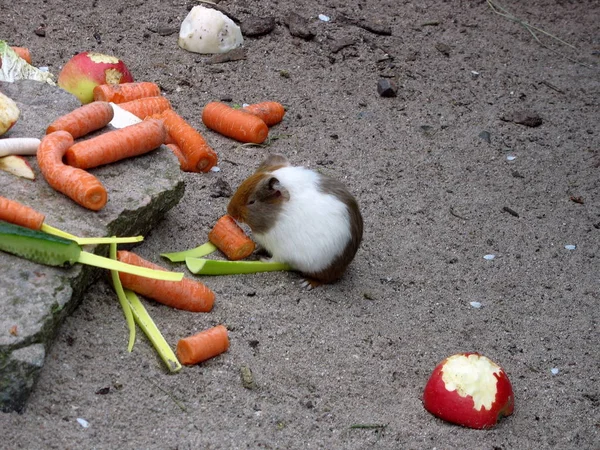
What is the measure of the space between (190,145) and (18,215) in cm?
173

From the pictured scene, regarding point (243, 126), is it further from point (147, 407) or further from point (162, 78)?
point (147, 407)

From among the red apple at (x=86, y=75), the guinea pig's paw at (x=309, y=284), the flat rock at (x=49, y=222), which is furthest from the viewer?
the red apple at (x=86, y=75)

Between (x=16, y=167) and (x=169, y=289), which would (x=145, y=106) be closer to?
(x=16, y=167)

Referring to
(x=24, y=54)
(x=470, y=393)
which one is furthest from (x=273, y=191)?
(x=24, y=54)

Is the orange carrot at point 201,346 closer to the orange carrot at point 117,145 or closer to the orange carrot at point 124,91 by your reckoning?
the orange carrot at point 117,145

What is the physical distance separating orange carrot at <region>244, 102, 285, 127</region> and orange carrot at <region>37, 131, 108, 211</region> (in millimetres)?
2022

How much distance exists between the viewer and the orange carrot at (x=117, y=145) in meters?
4.14

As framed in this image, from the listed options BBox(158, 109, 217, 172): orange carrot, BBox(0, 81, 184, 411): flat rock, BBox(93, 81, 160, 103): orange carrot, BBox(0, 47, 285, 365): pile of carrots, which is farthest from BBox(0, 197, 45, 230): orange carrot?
BBox(93, 81, 160, 103): orange carrot

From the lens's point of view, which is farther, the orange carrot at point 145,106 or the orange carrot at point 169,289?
the orange carrot at point 145,106

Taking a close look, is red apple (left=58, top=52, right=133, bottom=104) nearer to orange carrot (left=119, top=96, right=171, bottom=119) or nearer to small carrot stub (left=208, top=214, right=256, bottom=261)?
orange carrot (left=119, top=96, right=171, bottom=119)

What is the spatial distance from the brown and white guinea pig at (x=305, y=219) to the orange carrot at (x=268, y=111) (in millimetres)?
1300

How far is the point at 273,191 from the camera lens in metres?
4.49

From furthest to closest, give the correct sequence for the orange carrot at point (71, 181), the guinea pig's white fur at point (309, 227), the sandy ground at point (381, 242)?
the guinea pig's white fur at point (309, 227) → the orange carrot at point (71, 181) → the sandy ground at point (381, 242)

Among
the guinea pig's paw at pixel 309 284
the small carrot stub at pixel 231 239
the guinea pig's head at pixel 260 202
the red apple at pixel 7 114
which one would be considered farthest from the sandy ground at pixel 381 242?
the red apple at pixel 7 114
